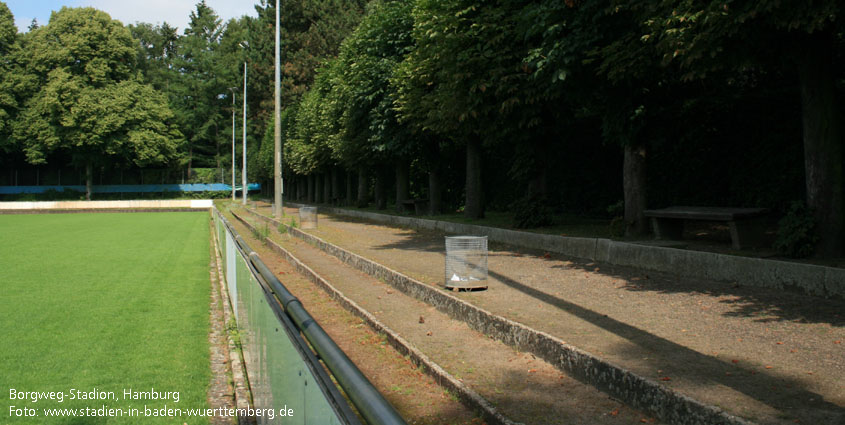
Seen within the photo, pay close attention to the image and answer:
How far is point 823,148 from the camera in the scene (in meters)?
9.20

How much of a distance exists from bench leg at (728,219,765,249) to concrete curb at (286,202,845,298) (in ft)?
3.50

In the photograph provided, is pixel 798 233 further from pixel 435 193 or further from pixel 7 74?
pixel 7 74

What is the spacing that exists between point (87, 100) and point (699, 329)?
69.6 meters

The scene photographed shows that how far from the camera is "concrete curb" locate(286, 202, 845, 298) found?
7707 mm

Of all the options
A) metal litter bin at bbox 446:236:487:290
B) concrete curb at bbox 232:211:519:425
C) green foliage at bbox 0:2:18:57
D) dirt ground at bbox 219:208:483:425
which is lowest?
dirt ground at bbox 219:208:483:425

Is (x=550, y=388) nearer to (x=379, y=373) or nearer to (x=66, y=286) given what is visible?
(x=379, y=373)

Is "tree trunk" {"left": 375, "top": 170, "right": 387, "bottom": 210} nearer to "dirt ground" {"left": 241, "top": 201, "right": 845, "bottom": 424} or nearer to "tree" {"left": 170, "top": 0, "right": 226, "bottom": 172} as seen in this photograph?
"dirt ground" {"left": 241, "top": 201, "right": 845, "bottom": 424}

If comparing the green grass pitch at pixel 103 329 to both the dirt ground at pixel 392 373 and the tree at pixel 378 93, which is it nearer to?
the dirt ground at pixel 392 373

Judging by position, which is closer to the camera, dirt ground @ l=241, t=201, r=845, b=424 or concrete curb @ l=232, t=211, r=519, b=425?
dirt ground @ l=241, t=201, r=845, b=424

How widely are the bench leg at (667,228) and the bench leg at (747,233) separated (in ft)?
5.57

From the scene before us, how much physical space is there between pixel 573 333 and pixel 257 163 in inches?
3010

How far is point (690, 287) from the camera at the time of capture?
29.6 ft

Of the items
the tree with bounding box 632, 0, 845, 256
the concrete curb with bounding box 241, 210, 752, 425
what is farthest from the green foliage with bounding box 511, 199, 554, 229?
the concrete curb with bounding box 241, 210, 752, 425

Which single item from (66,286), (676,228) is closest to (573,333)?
(676,228)
